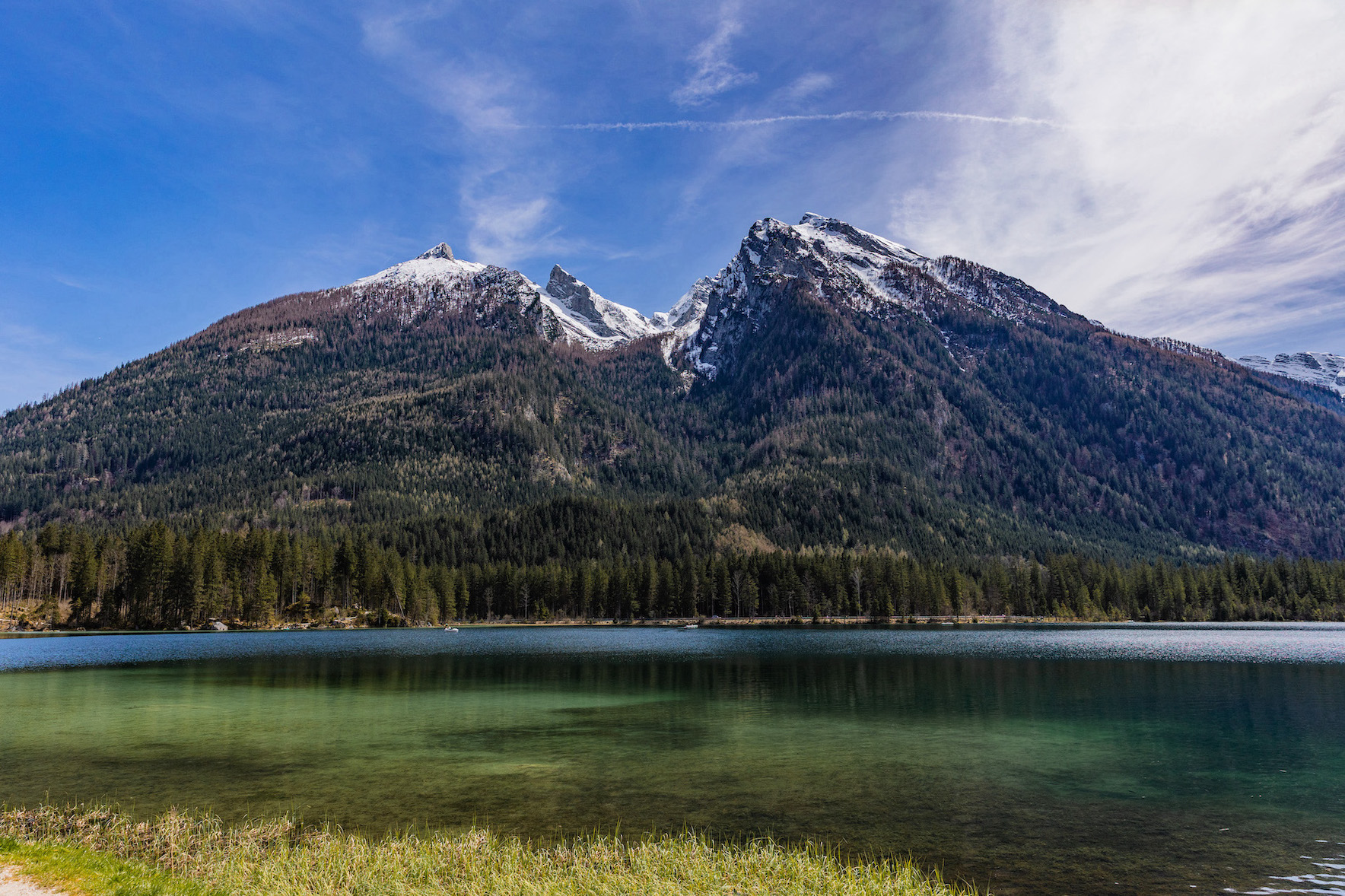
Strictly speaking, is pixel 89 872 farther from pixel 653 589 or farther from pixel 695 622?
pixel 653 589

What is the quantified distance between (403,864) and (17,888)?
7.56 meters

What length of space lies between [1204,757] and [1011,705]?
15109 millimetres

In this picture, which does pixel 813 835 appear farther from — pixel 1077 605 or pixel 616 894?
pixel 1077 605

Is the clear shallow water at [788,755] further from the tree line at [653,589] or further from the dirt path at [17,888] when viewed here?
the tree line at [653,589]

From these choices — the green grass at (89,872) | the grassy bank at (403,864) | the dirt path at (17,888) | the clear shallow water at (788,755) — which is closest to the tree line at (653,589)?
the clear shallow water at (788,755)

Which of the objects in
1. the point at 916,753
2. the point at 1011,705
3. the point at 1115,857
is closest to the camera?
the point at 1115,857

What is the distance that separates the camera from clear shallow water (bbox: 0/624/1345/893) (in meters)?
22.1

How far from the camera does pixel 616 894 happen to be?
15.8m

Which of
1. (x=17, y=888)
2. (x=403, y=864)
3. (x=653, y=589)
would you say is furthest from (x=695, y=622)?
(x=17, y=888)

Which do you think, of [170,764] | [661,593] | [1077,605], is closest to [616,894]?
[170,764]

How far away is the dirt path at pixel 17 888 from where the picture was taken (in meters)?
14.9

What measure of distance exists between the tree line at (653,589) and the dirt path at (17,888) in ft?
481

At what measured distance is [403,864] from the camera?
60.7 ft

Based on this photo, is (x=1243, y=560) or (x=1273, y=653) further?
(x=1243, y=560)
